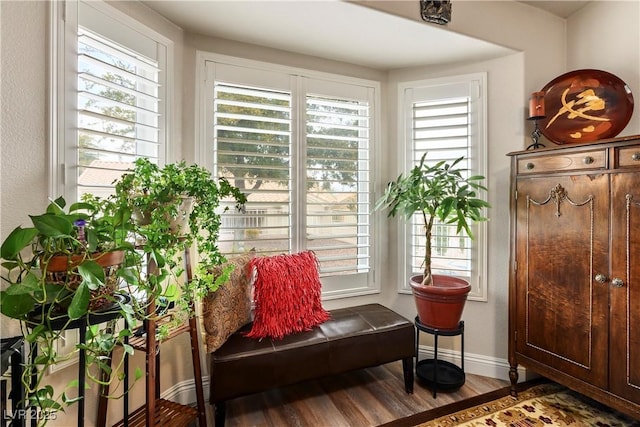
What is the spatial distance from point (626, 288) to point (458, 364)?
130cm

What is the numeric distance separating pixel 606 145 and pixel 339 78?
1762 mm

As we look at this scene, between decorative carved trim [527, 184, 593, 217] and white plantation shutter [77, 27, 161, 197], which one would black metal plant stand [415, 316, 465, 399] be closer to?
decorative carved trim [527, 184, 593, 217]

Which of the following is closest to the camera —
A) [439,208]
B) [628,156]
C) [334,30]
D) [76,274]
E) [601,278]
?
[76,274]

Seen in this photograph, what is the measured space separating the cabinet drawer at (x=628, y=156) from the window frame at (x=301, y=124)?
148cm

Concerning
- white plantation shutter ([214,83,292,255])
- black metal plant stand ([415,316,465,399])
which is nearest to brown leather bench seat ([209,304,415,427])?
black metal plant stand ([415,316,465,399])

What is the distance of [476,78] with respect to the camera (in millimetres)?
2404

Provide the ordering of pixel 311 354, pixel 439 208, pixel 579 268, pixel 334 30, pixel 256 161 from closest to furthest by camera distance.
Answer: pixel 579 268 → pixel 311 354 → pixel 334 30 → pixel 439 208 → pixel 256 161

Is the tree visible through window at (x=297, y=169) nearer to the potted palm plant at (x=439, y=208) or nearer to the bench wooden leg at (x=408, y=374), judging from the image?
A: the potted palm plant at (x=439, y=208)

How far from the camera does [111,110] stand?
1.58 meters

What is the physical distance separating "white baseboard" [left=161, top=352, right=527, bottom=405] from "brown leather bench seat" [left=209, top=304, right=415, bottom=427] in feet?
1.35

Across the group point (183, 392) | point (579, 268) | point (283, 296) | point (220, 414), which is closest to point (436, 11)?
point (579, 268)

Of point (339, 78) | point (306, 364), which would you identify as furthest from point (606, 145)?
point (306, 364)

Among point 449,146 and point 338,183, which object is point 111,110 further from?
point 449,146

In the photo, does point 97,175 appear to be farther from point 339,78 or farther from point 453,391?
point 453,391
